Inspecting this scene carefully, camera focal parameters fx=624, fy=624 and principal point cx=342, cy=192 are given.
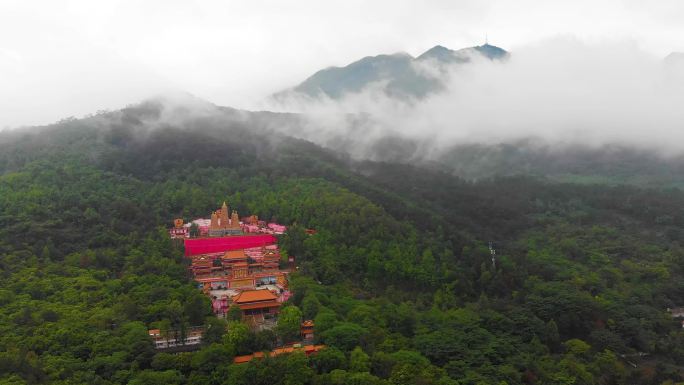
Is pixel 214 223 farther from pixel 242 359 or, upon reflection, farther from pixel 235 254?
pixel 242 359

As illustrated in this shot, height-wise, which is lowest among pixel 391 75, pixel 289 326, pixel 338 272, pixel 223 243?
pixel 289 326

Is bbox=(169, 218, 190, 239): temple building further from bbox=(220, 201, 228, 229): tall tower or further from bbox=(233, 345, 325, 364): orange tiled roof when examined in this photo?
bbox=(233, 345, 325, 364): orange tiled roof

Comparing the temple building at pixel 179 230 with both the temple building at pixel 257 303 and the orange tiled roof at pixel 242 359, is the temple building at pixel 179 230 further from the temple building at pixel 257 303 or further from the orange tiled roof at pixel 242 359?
the orange tiled roof at pixel 242 359

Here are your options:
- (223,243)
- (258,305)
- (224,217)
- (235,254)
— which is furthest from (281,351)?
(224,217)

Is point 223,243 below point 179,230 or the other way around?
below

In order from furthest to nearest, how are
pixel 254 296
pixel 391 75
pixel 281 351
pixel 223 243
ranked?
pixel 391 75, pixel 223 243, pixel 254 296, pixel 281 351
